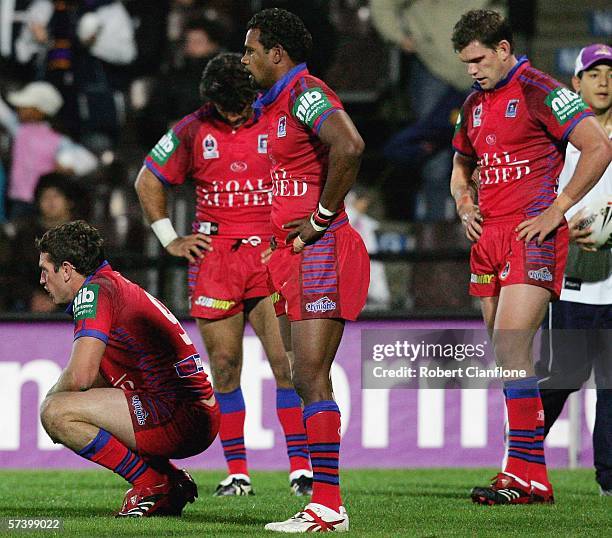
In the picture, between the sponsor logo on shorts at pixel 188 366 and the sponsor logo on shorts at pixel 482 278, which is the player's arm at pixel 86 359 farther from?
the sponsor logo on shorts at pixel 482 278

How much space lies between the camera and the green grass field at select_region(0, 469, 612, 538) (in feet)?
16.4

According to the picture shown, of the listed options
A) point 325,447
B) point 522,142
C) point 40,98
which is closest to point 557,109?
point 522,142

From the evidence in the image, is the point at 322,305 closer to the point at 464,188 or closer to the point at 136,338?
the point at 136,338

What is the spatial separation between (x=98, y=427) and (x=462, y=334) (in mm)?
3968

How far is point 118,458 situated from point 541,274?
2.08 meters

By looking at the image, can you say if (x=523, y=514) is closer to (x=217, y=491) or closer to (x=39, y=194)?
(x=217, y=491)

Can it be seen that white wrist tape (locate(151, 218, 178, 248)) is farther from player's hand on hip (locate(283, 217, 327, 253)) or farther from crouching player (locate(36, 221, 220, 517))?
player's hand on hip (locate(283, 217, 327, 253))

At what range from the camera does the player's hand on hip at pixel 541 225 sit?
5805mm

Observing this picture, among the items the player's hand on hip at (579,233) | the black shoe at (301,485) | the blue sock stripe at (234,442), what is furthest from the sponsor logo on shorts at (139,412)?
the player's hand on hip at (579,233)

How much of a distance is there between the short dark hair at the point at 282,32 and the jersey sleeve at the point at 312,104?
0.59 ft

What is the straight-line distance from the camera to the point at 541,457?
595 centimetres

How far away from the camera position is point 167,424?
5461 millimetres

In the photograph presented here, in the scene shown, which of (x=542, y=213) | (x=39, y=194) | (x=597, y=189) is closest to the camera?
(x=542, y=213)

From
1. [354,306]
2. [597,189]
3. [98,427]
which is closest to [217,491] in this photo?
[98,427]
